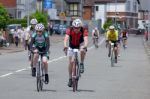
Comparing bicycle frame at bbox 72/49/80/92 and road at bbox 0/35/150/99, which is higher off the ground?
bicycle frame at bbox 72/49/80/92

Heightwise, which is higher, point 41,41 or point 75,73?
point 41,41

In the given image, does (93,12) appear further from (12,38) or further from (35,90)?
(35,90)

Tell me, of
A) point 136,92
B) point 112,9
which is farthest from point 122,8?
point 136,92

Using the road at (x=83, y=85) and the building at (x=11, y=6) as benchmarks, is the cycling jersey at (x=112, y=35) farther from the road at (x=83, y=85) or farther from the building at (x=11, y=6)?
the building at (x=11, y=6)

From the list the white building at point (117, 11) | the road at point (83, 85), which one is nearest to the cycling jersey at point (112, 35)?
the road at point (83, 85)

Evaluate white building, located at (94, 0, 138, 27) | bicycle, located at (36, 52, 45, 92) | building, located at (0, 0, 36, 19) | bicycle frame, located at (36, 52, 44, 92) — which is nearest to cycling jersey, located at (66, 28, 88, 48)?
bicycle, located at (36, 52, 45, 92)

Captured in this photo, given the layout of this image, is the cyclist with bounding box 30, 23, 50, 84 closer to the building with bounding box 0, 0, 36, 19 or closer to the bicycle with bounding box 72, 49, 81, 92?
the bicycle with bounding box 72, 49, 81, 92

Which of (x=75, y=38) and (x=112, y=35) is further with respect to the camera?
(x=112, y=35)

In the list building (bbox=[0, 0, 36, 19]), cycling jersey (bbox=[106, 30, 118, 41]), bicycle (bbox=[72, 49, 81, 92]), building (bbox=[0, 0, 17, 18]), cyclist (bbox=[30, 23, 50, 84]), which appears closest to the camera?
bicycle (bbox=[72, 49, 81, 92])

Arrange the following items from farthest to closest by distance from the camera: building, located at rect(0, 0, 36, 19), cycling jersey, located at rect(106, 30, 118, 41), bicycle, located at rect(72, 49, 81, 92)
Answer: building, located at rect(0, 0, 36, 19)
cycling jersey, located at rect(106, 30, 118, 41)
bicycle, located at rect(72, 49, 81, 92)

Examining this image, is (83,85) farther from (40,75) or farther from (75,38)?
(40,75)

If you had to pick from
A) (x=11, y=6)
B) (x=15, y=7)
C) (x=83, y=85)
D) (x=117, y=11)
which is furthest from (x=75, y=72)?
(x=117, y=11)

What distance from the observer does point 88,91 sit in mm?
17594

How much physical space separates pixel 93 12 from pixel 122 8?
572cm
